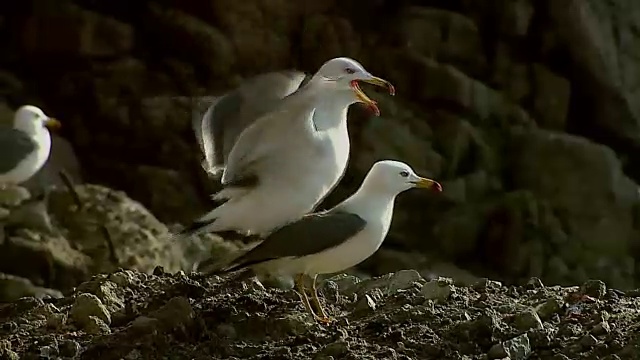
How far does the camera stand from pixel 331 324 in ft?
6.59

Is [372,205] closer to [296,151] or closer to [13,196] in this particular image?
[296,151]

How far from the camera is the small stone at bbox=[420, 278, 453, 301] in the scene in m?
2.18

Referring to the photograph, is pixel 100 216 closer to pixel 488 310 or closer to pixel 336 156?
pixel 336 156

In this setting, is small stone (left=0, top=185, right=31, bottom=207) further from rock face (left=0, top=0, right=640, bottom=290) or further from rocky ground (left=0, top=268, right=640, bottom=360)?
rocky ground (left=0, top=268, right=640, bottom=360)

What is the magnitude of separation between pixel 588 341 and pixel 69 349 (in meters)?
1.01

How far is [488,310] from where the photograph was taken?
2.02 metres

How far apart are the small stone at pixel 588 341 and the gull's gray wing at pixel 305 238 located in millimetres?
562

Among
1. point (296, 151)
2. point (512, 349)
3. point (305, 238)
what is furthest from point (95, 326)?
point (512, 349)

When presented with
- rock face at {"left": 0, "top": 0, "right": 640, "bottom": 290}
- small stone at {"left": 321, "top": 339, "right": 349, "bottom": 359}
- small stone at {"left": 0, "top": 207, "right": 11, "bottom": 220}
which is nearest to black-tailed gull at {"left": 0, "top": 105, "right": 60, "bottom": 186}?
small stone at {"left": 0, "top": 207, "right": 11, "bottom": 220}

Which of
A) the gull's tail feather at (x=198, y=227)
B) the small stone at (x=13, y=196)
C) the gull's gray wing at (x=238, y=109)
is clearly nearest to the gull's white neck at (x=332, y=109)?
the gull's gray wing at (x=238, y=109)

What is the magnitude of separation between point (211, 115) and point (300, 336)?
74 centimetres

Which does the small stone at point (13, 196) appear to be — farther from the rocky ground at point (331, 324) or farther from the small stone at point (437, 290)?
the small stone at point (437, 290)

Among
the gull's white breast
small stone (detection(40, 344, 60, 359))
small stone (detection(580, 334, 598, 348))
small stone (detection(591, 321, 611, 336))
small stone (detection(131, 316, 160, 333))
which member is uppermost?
small stone (detection(580, 334, 598, 348))

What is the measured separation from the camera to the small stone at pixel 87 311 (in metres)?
2.12
